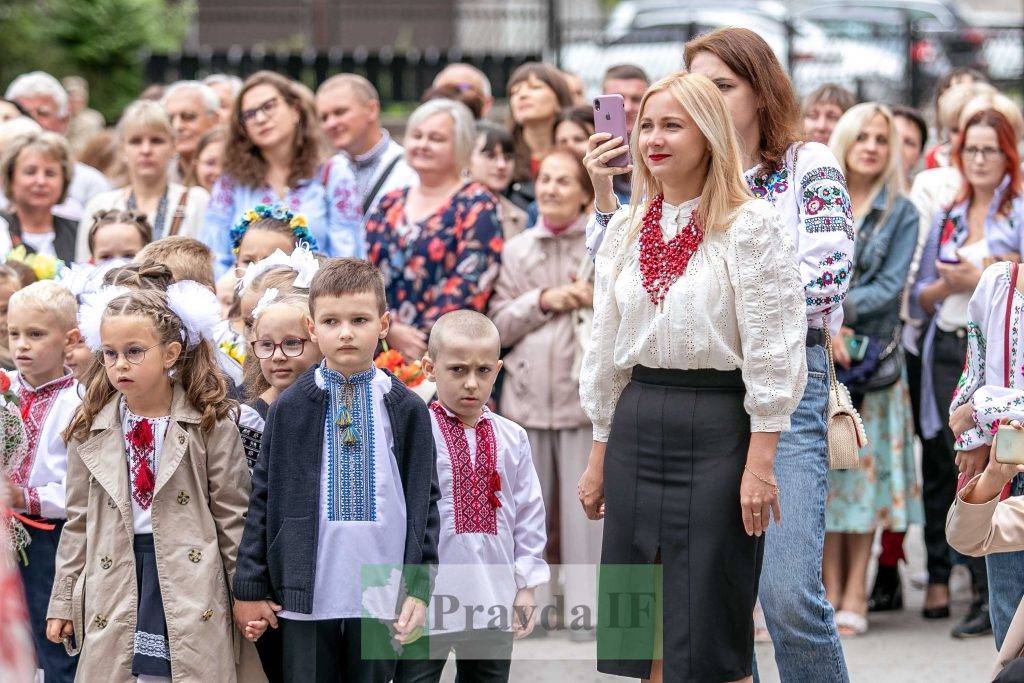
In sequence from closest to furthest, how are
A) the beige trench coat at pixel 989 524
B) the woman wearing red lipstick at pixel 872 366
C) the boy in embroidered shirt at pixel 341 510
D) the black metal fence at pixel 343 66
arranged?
the beige trench coat at pixel 989 524 → the boy in embroidered shirt at pixel 341 510 → the woman wearing red lipstick at pixel 872 366 → the black metal fence at pixel 343 66

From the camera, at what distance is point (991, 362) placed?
14.3 ft

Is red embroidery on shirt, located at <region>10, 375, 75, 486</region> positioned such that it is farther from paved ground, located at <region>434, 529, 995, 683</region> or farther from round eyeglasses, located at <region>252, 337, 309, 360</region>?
paved ground, located at <region>434, 529, 995, 683</region>

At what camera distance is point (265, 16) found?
810 inches

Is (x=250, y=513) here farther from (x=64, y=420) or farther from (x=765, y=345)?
(x=765, y=345)

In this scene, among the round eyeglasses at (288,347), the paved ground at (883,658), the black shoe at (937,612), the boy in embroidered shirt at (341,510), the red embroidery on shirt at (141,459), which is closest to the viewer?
the boy in embroidered shirt at (341,510)

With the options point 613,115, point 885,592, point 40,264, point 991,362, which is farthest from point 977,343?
point 40,264

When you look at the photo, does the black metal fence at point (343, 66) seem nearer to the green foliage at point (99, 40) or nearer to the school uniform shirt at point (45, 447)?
the green foliage at point (99, 40)

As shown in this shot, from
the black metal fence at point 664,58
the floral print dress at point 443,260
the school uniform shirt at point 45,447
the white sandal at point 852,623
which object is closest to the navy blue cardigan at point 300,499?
the school uniform shirt at point 45,447

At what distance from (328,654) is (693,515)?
1.27 meters

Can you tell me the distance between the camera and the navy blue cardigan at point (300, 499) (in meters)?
4.39

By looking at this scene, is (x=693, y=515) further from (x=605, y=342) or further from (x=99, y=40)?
(x=99, y=40)

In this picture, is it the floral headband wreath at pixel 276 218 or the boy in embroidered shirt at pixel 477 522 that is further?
the floral headband wreath at pixel 276 218

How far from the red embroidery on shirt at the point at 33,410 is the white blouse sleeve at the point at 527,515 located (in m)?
1.65

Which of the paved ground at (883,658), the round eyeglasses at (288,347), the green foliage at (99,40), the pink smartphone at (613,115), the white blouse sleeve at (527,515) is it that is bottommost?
the paved ground at (883,658)
